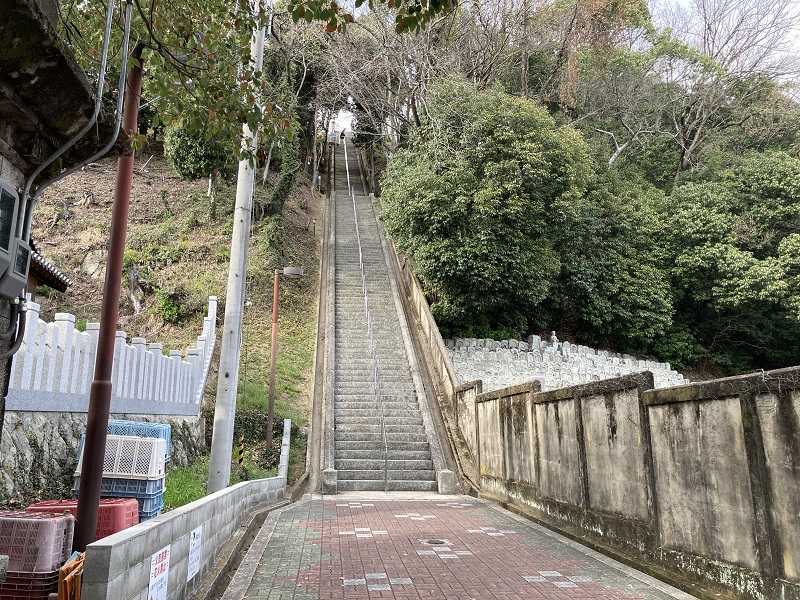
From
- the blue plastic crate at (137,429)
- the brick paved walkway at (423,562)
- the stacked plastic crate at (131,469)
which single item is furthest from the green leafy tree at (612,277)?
the stacked plastic crate at (131,469)

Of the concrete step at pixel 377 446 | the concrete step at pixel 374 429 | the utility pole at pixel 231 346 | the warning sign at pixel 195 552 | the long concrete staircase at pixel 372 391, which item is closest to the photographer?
the warning sign at pixel 195 552

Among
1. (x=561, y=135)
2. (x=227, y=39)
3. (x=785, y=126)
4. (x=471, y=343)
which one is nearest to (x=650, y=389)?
(x=227, y=39)

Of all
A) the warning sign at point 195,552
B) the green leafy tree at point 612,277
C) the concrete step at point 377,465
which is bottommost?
the warning sign at point 195,552

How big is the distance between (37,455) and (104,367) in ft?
9.30

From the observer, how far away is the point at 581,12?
2461cm

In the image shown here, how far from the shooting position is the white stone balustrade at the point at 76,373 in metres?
6.45

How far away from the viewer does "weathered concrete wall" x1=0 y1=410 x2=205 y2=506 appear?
5.80 meters

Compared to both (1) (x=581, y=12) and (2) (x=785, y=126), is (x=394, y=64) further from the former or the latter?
(2) (x=785, y=126)

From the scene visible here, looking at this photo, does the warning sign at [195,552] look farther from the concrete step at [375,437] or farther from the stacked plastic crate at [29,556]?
the concrete step at [375,437]

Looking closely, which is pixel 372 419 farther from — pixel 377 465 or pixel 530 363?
pixel 530 363

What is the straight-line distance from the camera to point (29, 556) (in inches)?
131

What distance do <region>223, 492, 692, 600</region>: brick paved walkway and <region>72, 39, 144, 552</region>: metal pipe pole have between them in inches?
63.1

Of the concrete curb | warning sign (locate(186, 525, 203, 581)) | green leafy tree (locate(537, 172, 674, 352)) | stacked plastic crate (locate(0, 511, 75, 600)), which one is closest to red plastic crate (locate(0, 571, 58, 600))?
stacked plastic crate (locate(0, 511, 75, 600))

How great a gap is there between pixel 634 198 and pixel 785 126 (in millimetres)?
8368
